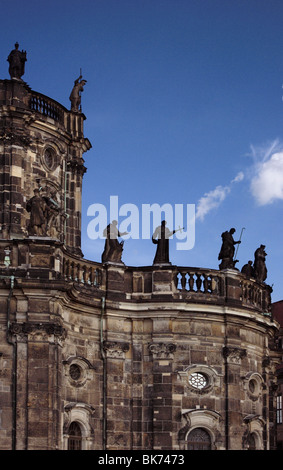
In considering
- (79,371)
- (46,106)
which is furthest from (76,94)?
(79,371)

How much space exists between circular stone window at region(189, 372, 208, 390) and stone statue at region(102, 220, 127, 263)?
17.7ft

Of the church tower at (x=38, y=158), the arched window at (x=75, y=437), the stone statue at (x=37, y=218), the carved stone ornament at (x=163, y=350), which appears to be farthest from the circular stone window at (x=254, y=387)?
the stone statue at (x=37, y=218)

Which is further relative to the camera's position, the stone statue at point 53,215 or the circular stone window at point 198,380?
the circular stone window at point 198,380

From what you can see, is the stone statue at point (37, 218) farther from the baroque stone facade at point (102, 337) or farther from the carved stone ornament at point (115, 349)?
the carved stone ornament at point (115, 349)

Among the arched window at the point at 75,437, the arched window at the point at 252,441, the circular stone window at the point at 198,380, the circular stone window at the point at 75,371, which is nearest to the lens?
the arched window at the point at 75,437

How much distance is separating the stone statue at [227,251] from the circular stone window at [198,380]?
4.70 metres

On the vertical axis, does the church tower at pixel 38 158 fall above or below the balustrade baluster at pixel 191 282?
above

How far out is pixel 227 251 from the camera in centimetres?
4772

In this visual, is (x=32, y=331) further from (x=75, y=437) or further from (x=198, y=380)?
(x=198, y=380)

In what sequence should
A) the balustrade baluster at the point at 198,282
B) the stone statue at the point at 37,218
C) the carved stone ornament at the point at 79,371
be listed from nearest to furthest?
1. the stone statue at the point at 37,218
2. the carved stone ornament at the point at 79,371
3. the balustrade baluster at the point at 198,282

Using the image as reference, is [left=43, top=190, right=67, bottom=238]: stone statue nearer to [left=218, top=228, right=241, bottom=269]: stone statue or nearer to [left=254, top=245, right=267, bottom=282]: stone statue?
[left=218, top=228, right=241, bottom=269]: stone statue

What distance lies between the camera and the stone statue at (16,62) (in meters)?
49.1
